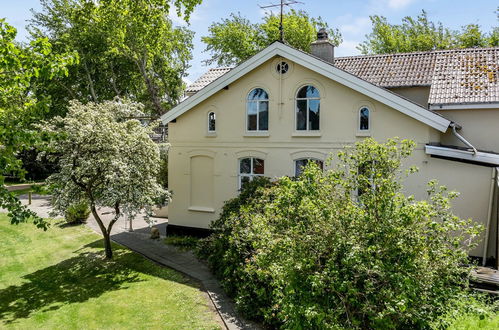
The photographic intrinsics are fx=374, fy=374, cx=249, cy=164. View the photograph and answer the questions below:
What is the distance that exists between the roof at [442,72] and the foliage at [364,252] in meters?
9.06

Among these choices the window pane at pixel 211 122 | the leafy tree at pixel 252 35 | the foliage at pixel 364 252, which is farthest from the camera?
the leafy tree at pixel 252 35

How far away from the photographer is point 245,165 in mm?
16344

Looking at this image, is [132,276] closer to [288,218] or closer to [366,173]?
[288,218]

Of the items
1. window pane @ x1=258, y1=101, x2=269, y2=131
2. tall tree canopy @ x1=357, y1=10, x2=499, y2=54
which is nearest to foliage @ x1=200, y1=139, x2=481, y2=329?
window pane @ x1=258, y1=101, x2=269, y2=131

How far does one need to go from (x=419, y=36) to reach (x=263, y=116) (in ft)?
96.1

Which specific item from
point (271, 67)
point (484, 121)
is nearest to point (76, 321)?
point (271, 67)

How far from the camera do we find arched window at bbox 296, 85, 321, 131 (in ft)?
48.9

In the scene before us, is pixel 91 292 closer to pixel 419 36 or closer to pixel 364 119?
pixel 364 119

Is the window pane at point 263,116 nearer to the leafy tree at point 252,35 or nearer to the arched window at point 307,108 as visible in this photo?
the arched window at point 307,108

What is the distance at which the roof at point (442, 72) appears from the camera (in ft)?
47.5

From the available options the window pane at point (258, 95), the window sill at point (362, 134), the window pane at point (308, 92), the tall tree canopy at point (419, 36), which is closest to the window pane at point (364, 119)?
the window sill at point (362, 134)

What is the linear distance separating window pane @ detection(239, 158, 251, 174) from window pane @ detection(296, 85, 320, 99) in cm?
352

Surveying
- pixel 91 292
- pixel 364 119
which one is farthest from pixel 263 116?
pixel 91 292

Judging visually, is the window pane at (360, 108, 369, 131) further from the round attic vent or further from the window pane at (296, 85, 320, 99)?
the round attic vent
